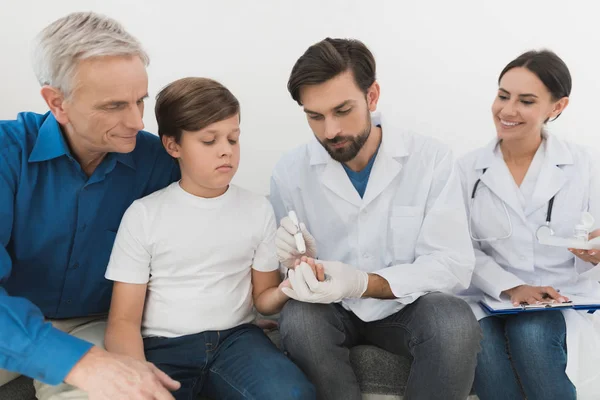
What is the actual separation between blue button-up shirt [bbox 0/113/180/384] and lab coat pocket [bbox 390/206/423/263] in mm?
663

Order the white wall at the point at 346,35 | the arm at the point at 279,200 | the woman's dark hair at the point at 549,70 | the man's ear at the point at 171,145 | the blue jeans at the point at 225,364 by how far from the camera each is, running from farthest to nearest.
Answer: the white wall at the point at 346,35 < the woman's dark hair at the point at 549,70 < the arm at the point at 279,200 < the man's ear at the point at 171,145 < the blue jeans at the point at 225,364

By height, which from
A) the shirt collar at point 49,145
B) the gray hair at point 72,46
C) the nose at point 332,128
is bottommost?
the shirt collar at point 49,145

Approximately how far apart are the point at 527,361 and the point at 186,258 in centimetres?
99

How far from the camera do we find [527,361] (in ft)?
5.76

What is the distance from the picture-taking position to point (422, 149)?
1.87m

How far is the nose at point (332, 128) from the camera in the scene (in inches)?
68.2

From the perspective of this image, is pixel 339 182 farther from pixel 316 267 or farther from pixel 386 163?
pixel 316 267

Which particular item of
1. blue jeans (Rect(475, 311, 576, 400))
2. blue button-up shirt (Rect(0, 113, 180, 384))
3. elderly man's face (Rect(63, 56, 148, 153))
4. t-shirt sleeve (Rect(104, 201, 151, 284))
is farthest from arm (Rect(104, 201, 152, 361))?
blue jeans (Rect(475, 311, 576, 400))

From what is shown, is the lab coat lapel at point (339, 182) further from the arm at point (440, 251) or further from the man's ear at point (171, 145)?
the man's ear at point (171, 145)

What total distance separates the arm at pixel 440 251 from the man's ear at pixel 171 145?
624mm

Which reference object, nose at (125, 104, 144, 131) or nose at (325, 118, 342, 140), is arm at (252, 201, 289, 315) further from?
nose at (125, 104, 144, 131)

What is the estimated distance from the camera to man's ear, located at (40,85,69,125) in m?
1.55

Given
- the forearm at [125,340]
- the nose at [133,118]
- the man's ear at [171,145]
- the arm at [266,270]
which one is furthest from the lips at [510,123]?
the forearm at [125,340]

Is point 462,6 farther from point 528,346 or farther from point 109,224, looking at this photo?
point 109,224
